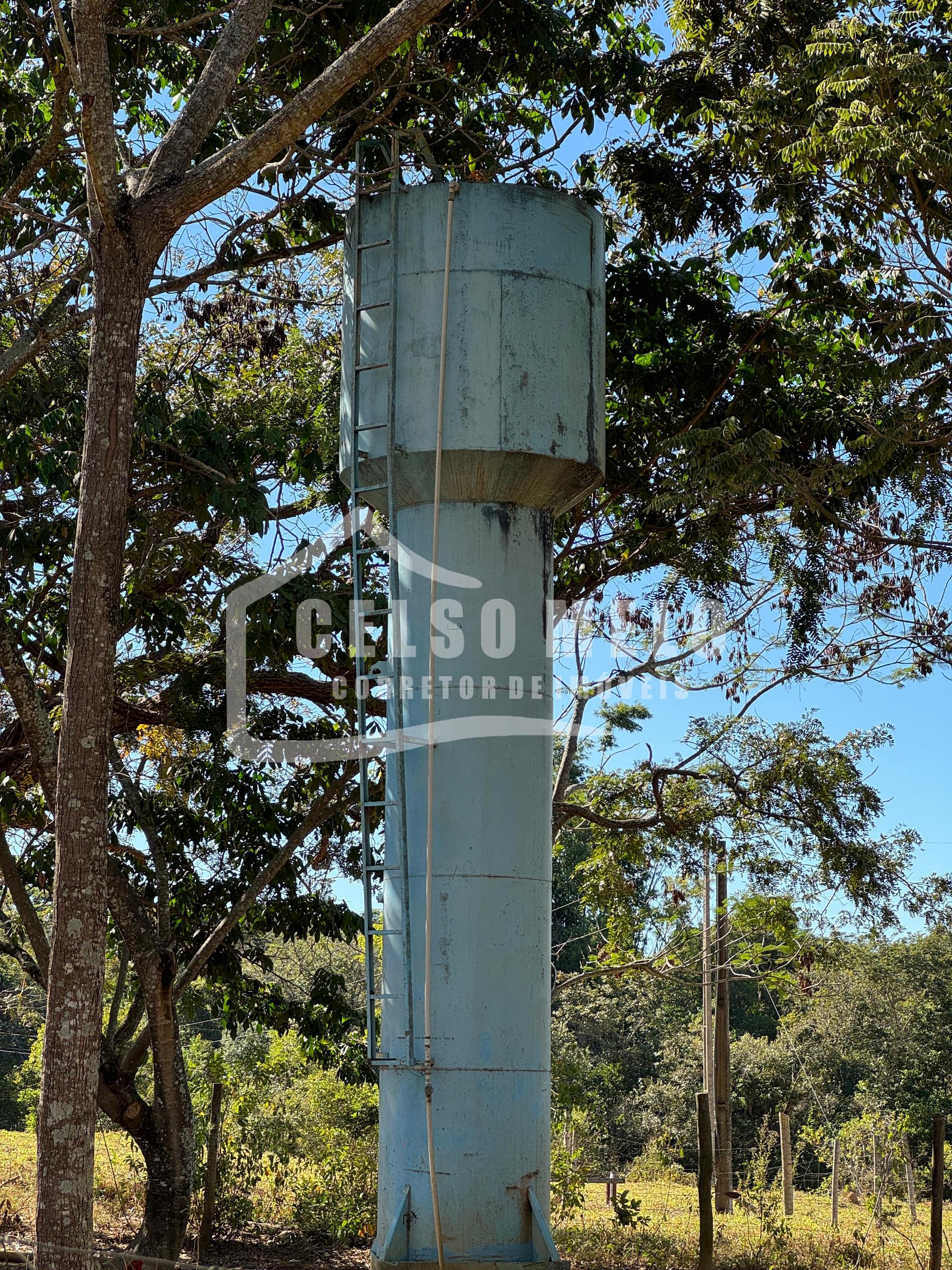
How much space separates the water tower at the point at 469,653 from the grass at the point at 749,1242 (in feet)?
29.2

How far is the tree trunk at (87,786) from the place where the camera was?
6492 mm

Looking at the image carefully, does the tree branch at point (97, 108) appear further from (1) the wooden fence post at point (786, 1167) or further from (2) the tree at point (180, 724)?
(1) the wooden fence post at point (786, 1167)

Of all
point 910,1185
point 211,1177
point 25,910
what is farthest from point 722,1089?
point 25,910

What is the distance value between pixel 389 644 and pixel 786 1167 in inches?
601

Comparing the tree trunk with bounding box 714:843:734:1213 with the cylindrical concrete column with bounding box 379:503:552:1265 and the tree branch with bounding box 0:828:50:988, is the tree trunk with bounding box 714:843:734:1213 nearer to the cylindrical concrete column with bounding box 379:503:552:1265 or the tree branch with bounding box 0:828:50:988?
the tree branch with bounding box 0:828:50:988

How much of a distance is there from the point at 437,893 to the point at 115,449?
10.8ft

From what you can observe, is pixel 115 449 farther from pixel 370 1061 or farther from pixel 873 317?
pixel 873 317

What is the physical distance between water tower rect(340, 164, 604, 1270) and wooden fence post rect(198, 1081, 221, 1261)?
879 centimetres

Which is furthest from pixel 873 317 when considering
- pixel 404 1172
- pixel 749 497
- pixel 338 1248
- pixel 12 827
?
pixel 338 1248

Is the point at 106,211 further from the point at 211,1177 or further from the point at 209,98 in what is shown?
the point at 211,1177

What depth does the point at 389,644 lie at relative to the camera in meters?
8.88

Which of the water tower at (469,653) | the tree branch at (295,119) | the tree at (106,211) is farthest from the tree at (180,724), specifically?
the tree branch at (295,119)

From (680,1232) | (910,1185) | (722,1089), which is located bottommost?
(910,1185)

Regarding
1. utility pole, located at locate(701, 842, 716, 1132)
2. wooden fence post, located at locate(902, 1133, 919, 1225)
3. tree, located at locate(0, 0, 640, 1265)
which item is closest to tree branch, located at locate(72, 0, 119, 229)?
tree, located at locate(0, 0, 640, 1265)
